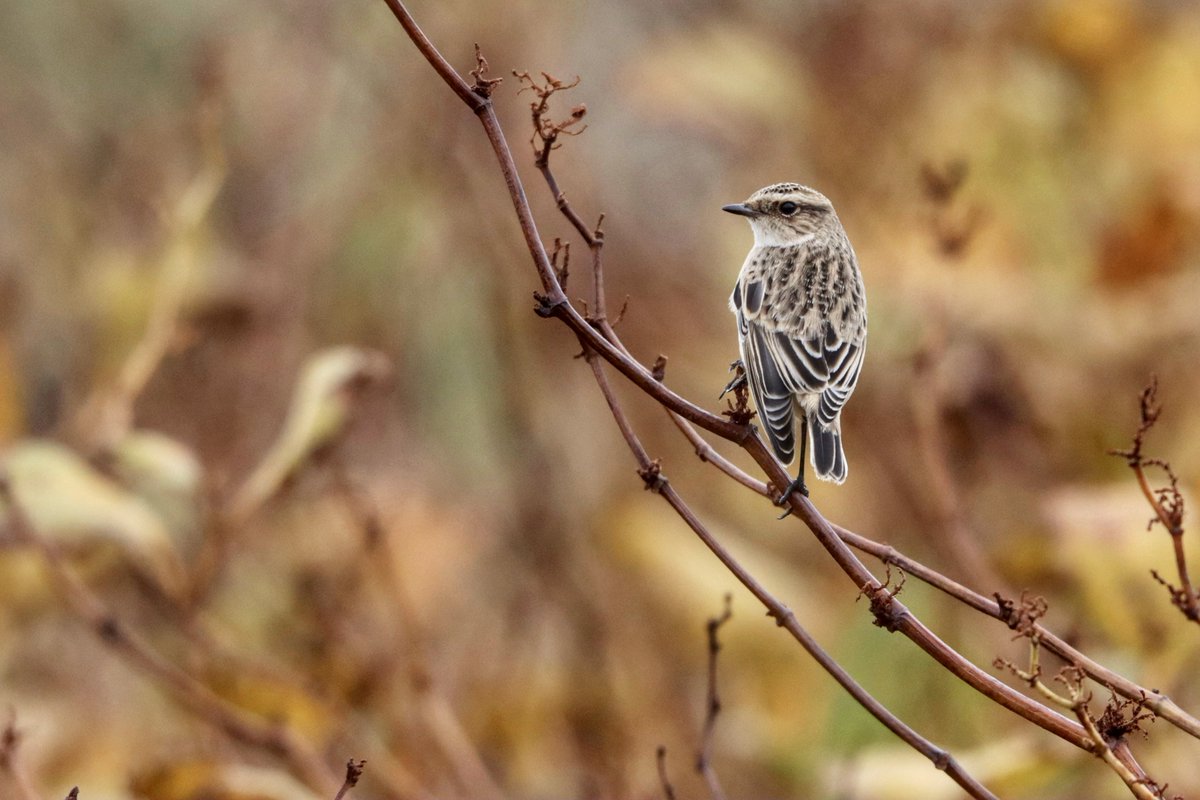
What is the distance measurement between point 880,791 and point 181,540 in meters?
3.79

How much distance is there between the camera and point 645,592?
19.4 ft

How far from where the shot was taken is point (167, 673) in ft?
11.7

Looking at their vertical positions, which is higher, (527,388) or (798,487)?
(527,388)

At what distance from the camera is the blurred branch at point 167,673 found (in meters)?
3.57

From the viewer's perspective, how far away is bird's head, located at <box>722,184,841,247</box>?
320 cm

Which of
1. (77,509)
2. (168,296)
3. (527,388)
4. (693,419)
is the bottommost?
(693,419)

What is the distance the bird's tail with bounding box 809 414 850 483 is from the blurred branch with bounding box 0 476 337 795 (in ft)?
5.64

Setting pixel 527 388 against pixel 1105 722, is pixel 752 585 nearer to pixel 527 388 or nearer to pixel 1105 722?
pixel 1105 722

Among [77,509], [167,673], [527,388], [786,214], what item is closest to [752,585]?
[786,214]

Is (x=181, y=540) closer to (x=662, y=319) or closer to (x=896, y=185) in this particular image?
(x=662, y=319)

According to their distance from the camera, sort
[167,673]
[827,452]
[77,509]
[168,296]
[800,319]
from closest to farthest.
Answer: [827,452] → [800,319] → [167,673] → [77,509] → [168,296]

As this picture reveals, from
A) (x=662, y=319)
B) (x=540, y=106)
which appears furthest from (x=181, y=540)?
(x=540, y=106)

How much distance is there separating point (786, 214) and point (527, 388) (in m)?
3.22

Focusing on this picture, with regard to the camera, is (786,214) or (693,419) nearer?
(693,419)
